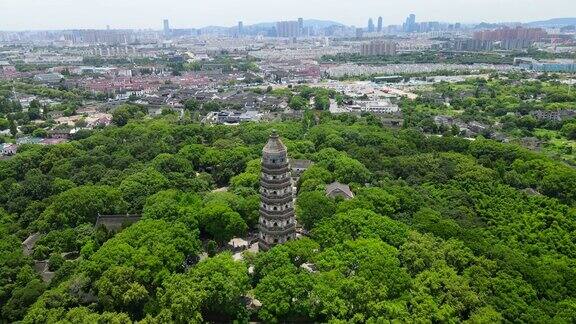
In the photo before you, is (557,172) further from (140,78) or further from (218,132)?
(140,78)

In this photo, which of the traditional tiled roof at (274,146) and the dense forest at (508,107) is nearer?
the traditional tiled roof at (274,146)

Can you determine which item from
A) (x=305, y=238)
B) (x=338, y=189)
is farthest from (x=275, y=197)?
(x=338, y=189)

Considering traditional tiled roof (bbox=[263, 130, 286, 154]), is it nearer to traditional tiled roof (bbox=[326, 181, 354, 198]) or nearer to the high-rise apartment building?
traditional tiled roof (bbox=[326, 181, 354, 198])

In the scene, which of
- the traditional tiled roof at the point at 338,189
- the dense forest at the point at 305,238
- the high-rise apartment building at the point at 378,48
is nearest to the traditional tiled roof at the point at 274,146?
the dense forest at the point at 305,238

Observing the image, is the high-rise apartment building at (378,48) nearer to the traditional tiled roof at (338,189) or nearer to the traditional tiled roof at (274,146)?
the traditional tiled roof at (338,189)

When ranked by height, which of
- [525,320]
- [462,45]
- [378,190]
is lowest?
[525,320]

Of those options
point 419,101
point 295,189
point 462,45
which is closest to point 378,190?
point 295,189
